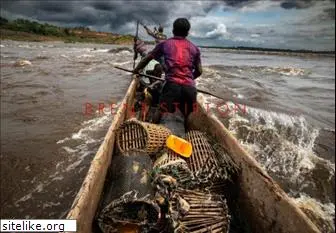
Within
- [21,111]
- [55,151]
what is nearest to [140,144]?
[55,151]

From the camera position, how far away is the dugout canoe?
2405mm

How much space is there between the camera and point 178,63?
4609 mm

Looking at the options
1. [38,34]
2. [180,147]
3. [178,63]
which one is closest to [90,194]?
[180,147]

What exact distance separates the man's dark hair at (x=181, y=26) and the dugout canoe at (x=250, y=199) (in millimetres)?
1774

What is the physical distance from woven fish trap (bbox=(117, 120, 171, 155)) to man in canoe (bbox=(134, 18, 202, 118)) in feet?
2.57

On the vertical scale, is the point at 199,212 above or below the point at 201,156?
below

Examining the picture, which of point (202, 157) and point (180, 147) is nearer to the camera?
point (180, 147)

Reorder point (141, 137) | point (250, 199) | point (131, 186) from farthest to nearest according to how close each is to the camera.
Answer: point (141, 137), point (250, 199), point (131, 186)

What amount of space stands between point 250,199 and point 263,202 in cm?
26

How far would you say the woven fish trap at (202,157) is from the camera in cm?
341

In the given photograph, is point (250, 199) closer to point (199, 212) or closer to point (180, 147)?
point (199, 212)

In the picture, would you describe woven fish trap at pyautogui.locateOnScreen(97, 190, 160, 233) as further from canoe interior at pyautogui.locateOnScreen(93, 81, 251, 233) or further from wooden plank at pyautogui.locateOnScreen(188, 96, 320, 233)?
wooden plank at pyautogui.locateOnScreen(188, 96, 320, 233)

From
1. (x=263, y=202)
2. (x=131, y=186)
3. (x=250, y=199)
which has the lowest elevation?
(x=250, y=199)

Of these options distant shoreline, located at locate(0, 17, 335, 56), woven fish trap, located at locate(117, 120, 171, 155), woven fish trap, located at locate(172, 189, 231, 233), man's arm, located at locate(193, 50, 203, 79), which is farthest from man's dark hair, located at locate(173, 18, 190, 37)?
distant shoreline, located at locate(0, 17, 335, 56)
